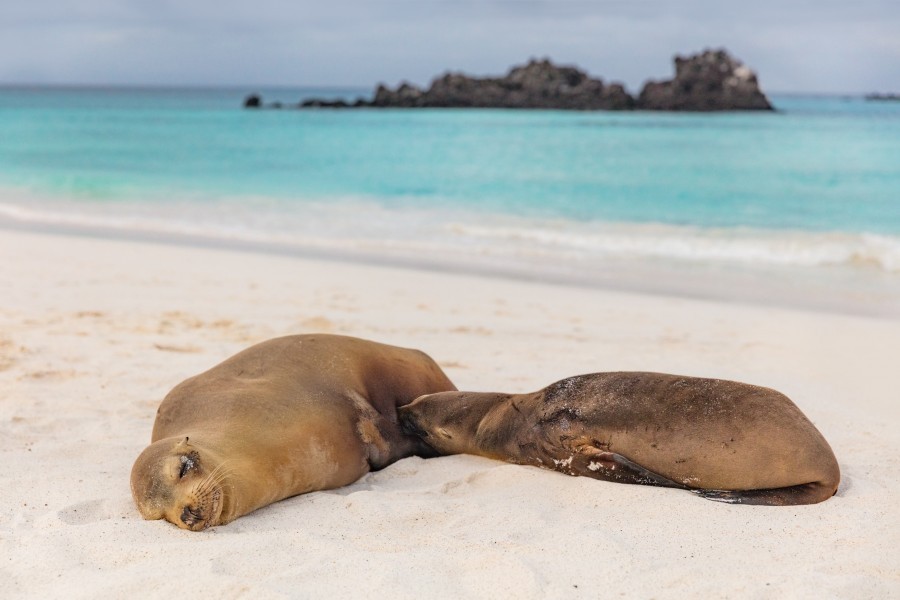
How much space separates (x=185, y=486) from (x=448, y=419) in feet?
4.52

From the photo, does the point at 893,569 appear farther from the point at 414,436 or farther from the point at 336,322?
the point at 336,322

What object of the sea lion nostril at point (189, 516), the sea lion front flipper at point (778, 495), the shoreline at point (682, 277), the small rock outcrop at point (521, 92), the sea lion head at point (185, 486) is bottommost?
the shoreline at point (682, 277)

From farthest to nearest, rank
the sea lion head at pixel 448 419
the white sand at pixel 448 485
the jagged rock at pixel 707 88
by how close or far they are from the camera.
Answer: the jagged rock at pixel 707 88
the sea lion head at pixel 448 419
the white sand at pixel 448 485

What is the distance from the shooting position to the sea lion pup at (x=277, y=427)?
3.33 meters

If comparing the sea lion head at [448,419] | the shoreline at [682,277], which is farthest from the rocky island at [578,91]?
the sea lion head at [448,419]

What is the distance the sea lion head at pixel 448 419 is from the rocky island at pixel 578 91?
7084 centimetres

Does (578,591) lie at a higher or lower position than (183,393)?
lower

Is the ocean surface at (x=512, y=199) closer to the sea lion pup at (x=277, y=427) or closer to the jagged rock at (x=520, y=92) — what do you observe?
the sea lion pup at (x=277, y=427)

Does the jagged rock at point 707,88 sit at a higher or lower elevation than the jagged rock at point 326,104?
higher

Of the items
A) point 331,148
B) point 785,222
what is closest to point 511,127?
point 331,148

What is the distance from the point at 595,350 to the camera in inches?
255

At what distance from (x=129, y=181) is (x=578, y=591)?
1981 centimetres

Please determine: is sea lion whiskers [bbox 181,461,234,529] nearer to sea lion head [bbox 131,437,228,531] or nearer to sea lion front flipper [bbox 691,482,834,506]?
sea lion head [bbox 131,437,228,531]

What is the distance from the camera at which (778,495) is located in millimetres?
3654
